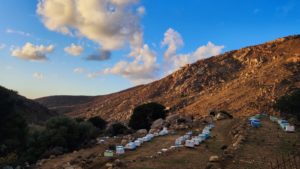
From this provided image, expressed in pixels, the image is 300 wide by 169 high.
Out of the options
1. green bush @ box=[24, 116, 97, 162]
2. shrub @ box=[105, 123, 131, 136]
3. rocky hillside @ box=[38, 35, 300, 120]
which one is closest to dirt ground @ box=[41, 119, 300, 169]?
green bush @ box=[24, 116, 97, 162]

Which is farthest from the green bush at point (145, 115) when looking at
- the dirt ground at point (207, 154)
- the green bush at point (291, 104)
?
the dirt ground at point (207, 154)

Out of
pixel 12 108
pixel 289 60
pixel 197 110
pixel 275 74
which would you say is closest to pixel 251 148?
pixel 12 108

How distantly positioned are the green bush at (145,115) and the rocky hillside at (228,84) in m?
19.2

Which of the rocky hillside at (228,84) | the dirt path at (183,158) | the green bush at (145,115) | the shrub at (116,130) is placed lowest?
the dirt path at (183,158)

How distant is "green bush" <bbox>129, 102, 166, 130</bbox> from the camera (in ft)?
234

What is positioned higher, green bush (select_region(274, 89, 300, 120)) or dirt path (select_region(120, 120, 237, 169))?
green bush (select_region(274, 89, 300, 120))

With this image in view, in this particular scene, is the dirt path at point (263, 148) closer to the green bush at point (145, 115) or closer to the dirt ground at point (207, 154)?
the dirt ground at point (207, 154)

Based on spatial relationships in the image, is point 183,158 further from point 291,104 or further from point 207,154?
point 291,104

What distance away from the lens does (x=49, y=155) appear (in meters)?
43.1

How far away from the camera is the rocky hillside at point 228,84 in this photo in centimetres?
8950

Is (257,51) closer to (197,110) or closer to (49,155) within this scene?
(197,110)

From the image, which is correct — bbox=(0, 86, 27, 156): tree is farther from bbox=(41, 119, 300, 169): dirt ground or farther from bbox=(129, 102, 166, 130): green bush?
bbox=(129, 102, 166, 130): green bush

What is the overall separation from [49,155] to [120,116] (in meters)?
80.8

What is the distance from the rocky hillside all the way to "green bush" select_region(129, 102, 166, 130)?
63.1 ft
